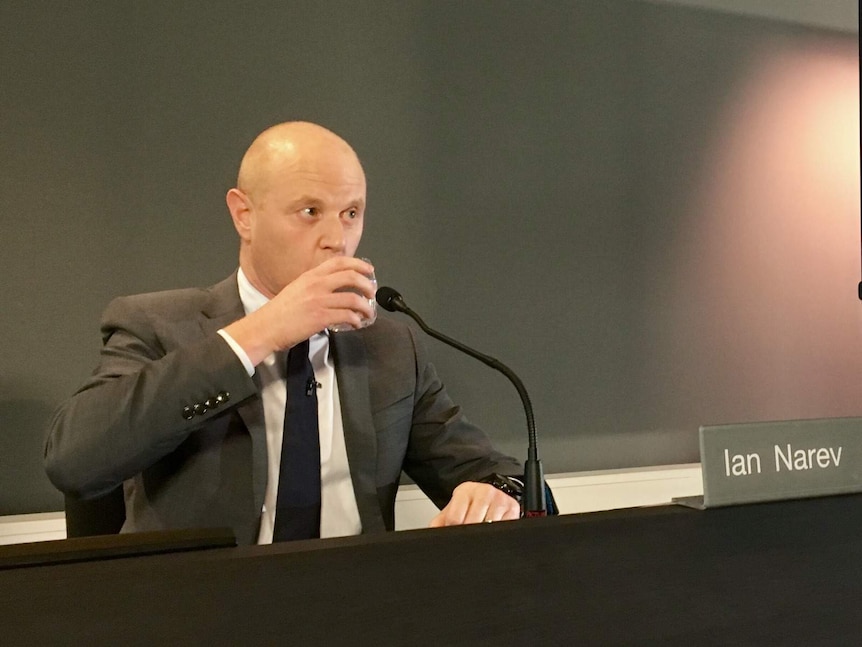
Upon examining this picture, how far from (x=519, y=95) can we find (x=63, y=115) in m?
1.02

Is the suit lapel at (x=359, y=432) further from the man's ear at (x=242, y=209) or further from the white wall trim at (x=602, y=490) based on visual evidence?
the white wall trim at (x=602, y=490)

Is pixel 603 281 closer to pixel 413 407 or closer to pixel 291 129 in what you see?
pixel 413 407

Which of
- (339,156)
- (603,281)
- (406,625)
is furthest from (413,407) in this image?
(406,625)

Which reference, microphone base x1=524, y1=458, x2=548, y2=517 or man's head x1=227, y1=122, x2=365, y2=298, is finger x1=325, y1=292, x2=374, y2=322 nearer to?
man's head x1=227, y1=122, x2=365, y2=298

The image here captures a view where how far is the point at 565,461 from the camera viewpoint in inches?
75.4

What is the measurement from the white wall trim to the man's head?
24.7 inches

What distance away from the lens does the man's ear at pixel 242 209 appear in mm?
1319

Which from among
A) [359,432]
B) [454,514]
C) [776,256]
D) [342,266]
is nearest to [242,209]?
[342,266]

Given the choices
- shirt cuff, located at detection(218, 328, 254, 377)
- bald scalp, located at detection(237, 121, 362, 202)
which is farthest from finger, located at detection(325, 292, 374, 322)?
bald scalp, located at detection(237, 121, 362, 202)

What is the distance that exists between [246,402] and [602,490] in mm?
1108

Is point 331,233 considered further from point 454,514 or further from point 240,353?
point 454,514

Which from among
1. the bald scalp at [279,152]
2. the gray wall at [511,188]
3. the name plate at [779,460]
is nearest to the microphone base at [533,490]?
the name plate at [779,460]

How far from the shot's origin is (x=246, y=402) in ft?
3.51

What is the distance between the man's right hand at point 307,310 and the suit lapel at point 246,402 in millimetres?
90
